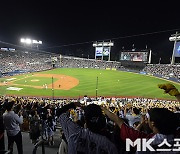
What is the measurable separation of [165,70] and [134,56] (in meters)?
14.1

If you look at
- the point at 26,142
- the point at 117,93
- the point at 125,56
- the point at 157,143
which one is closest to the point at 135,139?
the point at 157,143

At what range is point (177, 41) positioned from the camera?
66.7 m

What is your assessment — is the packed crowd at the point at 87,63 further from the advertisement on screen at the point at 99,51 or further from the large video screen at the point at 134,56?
the large video screen at the point at 134,56

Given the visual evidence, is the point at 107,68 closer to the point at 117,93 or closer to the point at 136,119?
the point at 117,93

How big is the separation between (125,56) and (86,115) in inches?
3157

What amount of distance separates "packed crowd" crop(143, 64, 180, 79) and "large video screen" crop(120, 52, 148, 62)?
3974mm

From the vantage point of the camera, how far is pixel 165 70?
6869 centimetres

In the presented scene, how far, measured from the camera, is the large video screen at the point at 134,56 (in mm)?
75375

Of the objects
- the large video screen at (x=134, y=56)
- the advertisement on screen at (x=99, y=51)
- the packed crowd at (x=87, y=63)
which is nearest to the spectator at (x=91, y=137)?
the large video screen at (x=134, y=56)

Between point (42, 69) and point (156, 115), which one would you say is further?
point (42, 69)

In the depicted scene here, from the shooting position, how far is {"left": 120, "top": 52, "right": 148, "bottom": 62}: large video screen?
75375 mm

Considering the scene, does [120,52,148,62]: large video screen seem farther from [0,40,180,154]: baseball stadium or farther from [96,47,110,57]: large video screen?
[96,47,110,57]: large video screen

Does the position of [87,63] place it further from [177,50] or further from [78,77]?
[177,50]

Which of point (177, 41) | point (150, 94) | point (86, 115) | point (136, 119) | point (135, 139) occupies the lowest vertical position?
point (150, 94)
